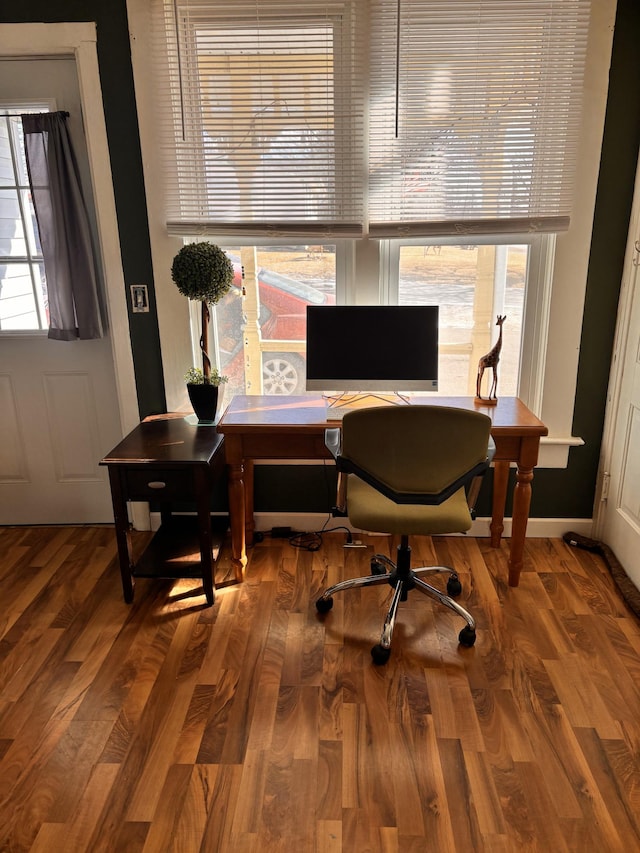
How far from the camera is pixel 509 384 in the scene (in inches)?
112

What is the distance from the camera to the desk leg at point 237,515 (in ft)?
8.11

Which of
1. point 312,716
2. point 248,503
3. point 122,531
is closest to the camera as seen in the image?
point 312,716

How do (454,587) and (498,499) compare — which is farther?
(498,499)

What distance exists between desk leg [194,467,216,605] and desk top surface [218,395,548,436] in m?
0.22

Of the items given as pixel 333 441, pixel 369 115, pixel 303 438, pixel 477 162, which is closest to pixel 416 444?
pixel 333 441

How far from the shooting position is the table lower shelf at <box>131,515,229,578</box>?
2480mm

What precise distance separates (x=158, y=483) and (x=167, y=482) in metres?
0.03

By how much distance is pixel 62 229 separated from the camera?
104 inches

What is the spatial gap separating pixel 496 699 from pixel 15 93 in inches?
116

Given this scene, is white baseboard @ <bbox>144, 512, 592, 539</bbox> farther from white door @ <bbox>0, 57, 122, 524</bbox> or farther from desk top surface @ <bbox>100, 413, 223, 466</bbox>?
desk top surface @ <bbox>100, 413, 223, 466</bbox>

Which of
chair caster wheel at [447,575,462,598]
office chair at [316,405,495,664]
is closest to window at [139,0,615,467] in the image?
chair caster wheel at [447,575,462,598]

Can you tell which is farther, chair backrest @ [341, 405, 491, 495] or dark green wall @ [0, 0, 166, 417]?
dark green wall @ [0, 0, 166, 417]

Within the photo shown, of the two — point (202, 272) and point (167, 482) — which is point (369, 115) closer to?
point (202, 272)

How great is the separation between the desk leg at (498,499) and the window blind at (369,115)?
1021 mm
